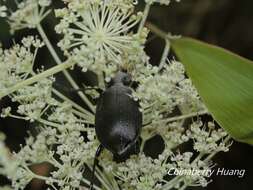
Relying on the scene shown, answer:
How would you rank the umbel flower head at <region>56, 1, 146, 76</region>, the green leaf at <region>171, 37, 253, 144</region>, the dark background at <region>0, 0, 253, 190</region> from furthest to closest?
1. the dark background at <region>0, 0, 253, 190</region>
2. the umbel flower head at <region>56, 1, 146, 76</region>
3. the green leaf at <region>171, 37, 253, 144</region>

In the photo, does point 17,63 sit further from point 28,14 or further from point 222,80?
point 222,80

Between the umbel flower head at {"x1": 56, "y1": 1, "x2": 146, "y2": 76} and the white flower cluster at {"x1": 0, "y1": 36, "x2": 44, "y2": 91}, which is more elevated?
the umbel flower head at {"x1": 56, "y1": 1, "x2": 146, "y2": 76}

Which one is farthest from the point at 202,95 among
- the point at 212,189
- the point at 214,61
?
the point at 212,189

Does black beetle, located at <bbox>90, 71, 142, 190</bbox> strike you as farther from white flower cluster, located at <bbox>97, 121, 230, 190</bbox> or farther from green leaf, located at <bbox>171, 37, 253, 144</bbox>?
green leaf, located at <bbox>171, 37, 253, 144</bbox>

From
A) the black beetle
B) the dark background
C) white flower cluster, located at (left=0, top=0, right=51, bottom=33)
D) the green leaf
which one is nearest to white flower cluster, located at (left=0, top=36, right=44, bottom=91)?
white flower cluster, located at (left=0, top=0, right=51, bottom=33)

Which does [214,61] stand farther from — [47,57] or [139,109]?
[47,57]

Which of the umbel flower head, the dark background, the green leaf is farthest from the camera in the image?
the dark background

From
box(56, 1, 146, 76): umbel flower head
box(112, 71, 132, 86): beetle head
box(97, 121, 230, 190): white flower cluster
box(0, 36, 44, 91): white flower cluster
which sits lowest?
box(97, 121, 230, 190): white flower cluster
